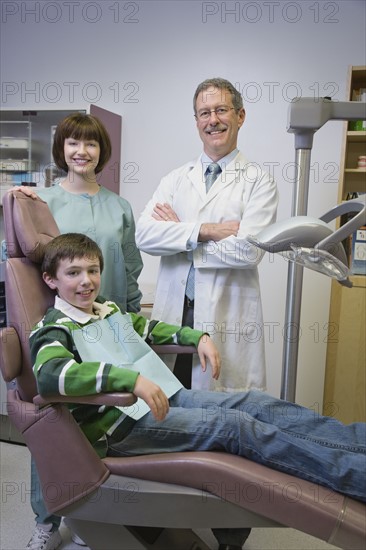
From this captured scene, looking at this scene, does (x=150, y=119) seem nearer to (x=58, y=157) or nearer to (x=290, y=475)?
(x=58, y=157)

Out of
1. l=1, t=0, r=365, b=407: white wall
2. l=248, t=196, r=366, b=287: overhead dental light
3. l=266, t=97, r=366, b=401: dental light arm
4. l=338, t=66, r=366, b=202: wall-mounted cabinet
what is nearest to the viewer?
l=248, t=196, r=366, b=287: overhead dental light

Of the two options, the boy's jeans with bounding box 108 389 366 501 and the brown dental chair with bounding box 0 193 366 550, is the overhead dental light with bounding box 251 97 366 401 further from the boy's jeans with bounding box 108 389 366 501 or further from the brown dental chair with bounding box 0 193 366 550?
the brown dental chair with bounding box 0 193 366 550

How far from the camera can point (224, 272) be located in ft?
6.07

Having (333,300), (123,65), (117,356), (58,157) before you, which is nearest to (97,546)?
(117,356)

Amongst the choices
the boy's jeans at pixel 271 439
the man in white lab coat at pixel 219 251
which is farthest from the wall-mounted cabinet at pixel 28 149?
the boy's jeans at pixel 271 439

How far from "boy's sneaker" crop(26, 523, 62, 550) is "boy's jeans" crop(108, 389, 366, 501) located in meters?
0.66

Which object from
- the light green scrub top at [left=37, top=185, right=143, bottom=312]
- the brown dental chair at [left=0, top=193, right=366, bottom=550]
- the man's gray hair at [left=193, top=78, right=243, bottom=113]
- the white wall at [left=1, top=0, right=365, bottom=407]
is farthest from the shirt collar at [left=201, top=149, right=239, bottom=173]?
the white wall at [left=1, top=0, right=365, bottom=407]

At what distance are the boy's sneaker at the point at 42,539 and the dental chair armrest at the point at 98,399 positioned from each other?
79 centimetres

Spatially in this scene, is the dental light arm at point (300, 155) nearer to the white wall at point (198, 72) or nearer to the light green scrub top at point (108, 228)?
the light green scrub top at point (108, 228)

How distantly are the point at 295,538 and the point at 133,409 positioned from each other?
1008mm

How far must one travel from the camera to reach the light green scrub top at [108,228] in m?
1.82

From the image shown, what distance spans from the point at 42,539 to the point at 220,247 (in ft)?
3.71

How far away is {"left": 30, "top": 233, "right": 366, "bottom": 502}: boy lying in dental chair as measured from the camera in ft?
3.93

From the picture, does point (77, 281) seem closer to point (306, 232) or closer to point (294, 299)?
point (294, 299)
